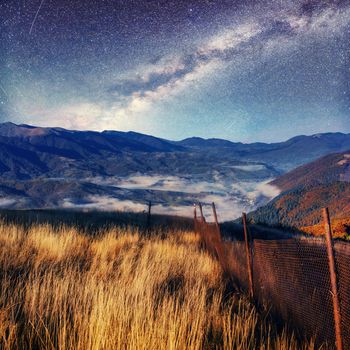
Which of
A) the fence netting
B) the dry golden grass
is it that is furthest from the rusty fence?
the dry golden grass

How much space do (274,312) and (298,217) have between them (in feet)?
570

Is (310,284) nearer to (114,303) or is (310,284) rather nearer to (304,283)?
(304,283)

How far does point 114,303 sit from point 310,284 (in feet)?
6.88

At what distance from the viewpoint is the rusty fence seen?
2471 mm

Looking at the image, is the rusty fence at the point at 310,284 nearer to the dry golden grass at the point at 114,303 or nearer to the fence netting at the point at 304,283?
the fence netting at the point at 304,283

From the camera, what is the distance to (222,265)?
570 cm

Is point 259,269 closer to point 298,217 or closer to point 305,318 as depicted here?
point 305,318

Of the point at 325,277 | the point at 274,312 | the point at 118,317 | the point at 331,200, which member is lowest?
the point at 274,312

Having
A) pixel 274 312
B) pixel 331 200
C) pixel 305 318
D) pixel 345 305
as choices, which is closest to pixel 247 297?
pixel 274 312

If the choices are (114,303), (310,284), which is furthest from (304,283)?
(114,303)

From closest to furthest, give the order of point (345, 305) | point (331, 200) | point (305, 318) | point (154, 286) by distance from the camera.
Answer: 1. point (345, 305)
2. point (305, 318)
3. point (154, 286)
4. point (331, 200)

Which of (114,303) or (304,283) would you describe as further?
(304,283)

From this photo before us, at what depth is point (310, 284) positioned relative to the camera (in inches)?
137

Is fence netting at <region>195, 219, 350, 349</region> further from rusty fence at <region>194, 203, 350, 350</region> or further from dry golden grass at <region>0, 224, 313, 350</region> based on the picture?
dry golden grass at <region>0, 224, 313, 350</region>
